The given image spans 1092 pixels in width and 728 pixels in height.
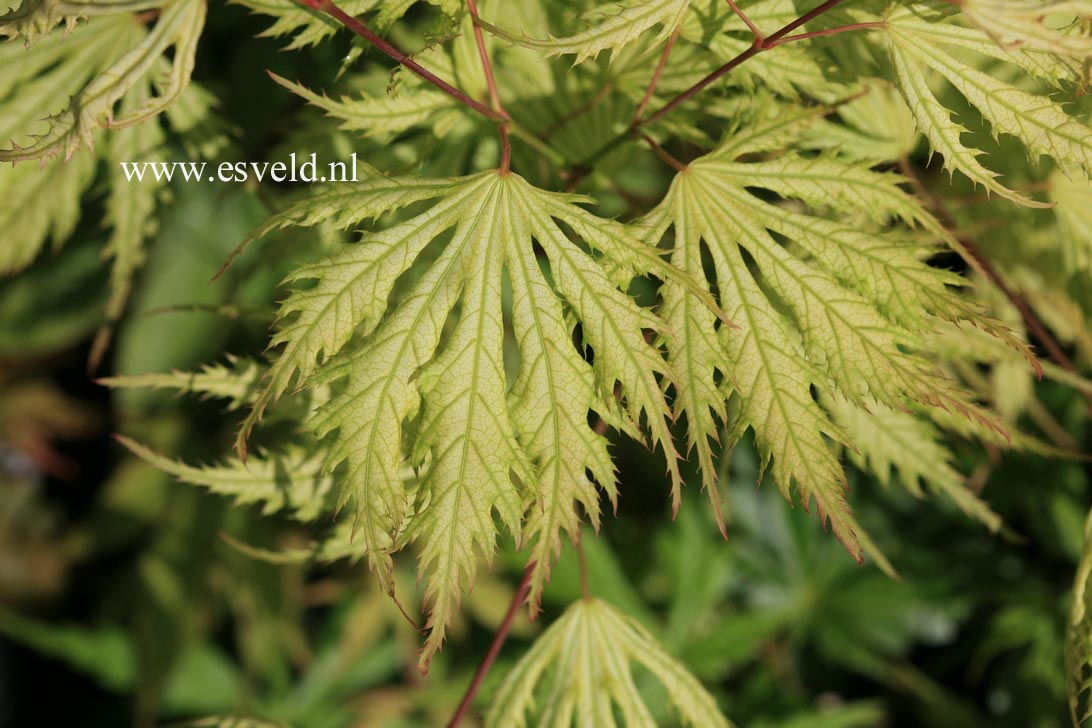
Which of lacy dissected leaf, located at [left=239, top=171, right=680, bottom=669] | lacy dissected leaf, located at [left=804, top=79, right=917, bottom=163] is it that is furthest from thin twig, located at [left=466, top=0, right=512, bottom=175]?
lacy dissected leaf, located at [left=804, top=79, right=917, bottom=163]

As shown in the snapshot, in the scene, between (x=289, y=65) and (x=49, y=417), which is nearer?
(x=289, y=65)

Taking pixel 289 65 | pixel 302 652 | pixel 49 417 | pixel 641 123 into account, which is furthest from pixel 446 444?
pixel 49 417

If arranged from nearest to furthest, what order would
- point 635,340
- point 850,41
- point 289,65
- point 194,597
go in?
1. point 635,340
2. point 850,41
3. point 289,65
4. point 194,597

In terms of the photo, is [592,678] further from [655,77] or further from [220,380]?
[655,77]

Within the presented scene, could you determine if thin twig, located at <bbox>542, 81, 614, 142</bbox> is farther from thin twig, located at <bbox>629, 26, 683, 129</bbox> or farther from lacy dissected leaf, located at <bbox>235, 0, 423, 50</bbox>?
lacy dissected leaf, located at <bbox>235, 0, 423, 50</bbox>

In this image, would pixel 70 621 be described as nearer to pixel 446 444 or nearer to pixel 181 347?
pixel 181 347

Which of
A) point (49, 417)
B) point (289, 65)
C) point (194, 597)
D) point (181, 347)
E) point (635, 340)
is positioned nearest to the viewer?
point (635, 340)
